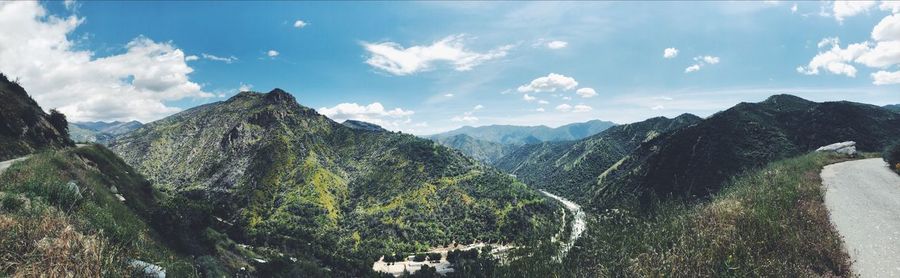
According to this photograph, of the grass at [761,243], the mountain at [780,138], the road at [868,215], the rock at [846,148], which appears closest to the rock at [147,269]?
the grass at [761,243]

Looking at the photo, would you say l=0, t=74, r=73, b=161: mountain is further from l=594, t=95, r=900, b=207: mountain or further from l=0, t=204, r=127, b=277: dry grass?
l=594, t=95, r=900, b=207: mountain

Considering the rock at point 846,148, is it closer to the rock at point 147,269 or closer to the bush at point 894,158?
the bush at point 894,158

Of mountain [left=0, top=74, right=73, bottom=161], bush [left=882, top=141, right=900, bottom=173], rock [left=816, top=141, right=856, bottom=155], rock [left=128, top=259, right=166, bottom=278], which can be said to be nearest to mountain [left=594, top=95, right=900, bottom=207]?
rock [left=816, top=141, right=856, bottom=155]

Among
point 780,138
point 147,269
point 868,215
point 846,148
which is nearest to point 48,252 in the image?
point 147,269

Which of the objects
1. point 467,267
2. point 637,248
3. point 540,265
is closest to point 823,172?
point 637,248

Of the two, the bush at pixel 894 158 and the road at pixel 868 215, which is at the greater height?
the bush at pixel 894 158
